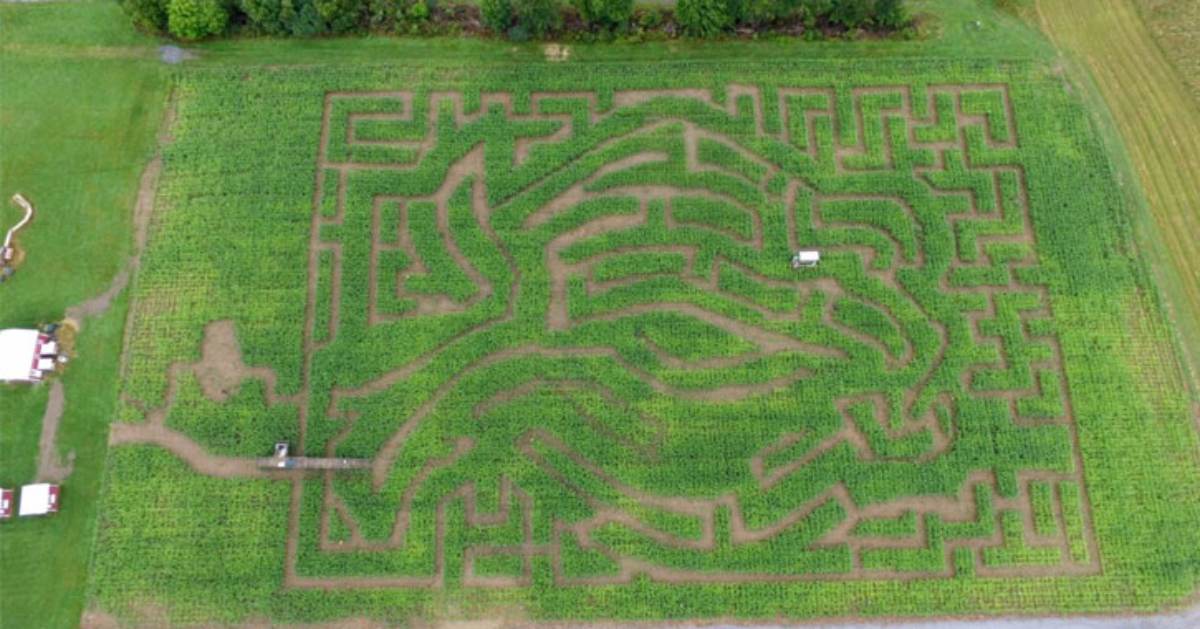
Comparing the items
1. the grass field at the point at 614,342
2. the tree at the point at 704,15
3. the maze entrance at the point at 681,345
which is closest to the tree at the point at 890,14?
the grass field at the point at 614,342

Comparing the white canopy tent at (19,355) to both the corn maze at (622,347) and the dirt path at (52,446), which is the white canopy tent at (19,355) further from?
the corn maze at (622,347)

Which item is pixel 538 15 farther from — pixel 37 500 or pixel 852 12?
pixel 37 500

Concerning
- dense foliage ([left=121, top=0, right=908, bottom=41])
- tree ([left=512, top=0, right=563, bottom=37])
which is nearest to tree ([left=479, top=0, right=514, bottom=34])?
dense foliage ([left=121, top=0, right=908, bottom=41])

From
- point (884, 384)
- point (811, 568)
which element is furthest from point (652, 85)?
point (811, 568)

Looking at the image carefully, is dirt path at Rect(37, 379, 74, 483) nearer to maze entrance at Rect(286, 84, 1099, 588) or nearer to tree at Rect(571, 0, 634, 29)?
maze entrance at Rect(286, 84, 1099, 588)

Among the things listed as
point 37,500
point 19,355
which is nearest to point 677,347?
point 37,500

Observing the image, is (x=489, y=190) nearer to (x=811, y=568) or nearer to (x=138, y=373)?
(x=138, y=373)
